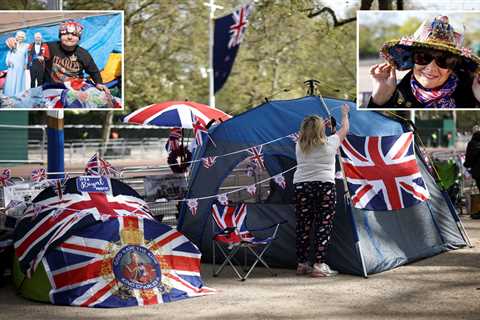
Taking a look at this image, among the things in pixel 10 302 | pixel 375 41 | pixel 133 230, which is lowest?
pixel 10 302

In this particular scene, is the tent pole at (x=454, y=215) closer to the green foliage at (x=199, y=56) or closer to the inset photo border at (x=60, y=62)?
the inset photo border at (x=60, y=62)

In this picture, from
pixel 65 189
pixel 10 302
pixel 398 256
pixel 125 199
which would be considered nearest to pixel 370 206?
pixel 398 256

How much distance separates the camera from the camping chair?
10031mm

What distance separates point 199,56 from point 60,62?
3192 cm

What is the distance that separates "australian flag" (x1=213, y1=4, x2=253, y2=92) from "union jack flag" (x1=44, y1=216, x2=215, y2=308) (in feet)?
33.8

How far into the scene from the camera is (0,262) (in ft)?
31.8

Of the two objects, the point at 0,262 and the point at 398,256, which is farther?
the point at 398,256

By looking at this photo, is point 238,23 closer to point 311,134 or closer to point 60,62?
point 60,62

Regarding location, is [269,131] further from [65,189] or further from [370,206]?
[65,189]

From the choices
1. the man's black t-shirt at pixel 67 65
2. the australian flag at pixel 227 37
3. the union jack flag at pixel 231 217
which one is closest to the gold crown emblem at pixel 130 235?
the union jack flag at pixel 231 217

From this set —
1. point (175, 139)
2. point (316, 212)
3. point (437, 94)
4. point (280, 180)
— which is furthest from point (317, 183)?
point (175, 139)

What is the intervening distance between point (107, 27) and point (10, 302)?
3.31 meters

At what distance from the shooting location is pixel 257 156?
430 inches

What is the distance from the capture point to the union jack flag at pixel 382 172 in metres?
10.5
